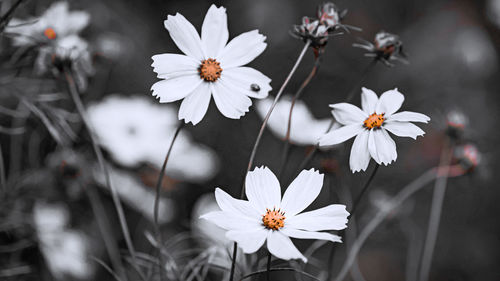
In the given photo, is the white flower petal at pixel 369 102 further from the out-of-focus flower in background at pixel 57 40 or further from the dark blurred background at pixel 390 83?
the dark blurred background at pixel 390 83

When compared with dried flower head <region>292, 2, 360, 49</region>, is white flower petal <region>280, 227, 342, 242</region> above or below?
below

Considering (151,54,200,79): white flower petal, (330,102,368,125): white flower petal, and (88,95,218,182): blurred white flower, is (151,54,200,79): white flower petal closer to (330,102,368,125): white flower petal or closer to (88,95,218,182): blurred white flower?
(330,102,368,125): white flower petal

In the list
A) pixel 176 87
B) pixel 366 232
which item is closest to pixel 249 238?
pixel 176 87

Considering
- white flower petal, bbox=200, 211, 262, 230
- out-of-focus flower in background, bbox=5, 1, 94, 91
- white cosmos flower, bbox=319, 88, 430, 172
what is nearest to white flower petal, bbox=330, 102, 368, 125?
white cosmos flower, bbox=319, 88, 430, 172

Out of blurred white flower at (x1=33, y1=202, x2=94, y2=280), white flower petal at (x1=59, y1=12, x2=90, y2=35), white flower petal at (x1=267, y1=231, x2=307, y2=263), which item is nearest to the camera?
white flower petal at (x1=267, y1=231, x2=307, y2=263)

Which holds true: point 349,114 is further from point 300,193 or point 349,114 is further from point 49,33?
point 49,33

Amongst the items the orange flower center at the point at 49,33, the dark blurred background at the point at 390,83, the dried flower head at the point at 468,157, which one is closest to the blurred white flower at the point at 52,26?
the orange flower center at the point at 49,33
